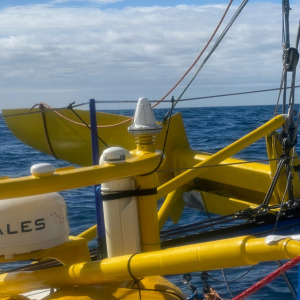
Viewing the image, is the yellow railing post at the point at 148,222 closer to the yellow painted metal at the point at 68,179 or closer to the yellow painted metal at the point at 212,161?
the yellow painted metal at the point at 68,179

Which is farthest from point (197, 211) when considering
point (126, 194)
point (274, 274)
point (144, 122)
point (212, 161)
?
point (274, 274)

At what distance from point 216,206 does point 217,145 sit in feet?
33.7

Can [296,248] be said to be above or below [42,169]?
below

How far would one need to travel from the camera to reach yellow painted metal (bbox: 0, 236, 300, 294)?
2.31 metres

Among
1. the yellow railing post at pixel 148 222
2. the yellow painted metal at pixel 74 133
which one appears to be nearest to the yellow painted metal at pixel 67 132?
the yellow painted metal at pixel 74 133

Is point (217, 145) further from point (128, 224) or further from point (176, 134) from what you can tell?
point (128, 224)

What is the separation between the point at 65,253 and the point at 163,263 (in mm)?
790

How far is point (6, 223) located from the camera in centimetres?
299

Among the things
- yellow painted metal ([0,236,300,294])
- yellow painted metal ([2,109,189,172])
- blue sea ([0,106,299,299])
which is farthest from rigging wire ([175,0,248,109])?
yellow painted metal ([0,236,300,294])

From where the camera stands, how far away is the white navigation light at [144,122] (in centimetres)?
340

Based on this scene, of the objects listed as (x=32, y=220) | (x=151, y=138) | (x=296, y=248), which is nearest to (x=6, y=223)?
(x=32, y=220)

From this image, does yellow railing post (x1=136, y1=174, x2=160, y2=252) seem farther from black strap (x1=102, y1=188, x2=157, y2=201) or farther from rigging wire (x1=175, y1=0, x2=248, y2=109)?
rigging wire (x1=175, y1=0, x2=248, y2=109)

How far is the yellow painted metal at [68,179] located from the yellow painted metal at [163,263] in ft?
1.28

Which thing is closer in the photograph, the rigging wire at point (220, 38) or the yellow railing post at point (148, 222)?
the yellow railing post at point (148, 222)
